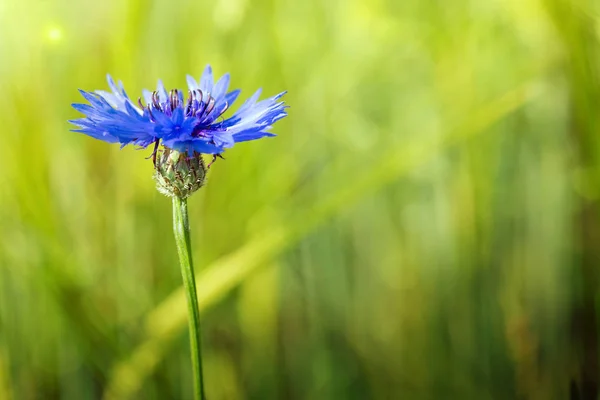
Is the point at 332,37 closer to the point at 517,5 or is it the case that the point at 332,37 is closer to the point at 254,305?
the point at 517,5

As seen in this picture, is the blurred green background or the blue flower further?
the blurred green background

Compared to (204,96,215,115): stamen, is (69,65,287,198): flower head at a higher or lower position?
lower

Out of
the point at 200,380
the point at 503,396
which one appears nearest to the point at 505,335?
the point at 503,396

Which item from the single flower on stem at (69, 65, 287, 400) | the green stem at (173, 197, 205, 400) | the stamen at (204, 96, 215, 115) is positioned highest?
the stamen at (204, 96, 215, 115)

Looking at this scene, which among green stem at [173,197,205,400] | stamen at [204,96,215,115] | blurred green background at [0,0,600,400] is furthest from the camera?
blurred green background at [0,0,600,400]

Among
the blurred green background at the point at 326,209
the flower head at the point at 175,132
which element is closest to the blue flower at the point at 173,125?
the flower head at the point at 175,132

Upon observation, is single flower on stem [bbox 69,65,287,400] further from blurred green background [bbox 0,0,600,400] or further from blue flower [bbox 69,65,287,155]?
blurred green background [bbox 0,0,600,400]

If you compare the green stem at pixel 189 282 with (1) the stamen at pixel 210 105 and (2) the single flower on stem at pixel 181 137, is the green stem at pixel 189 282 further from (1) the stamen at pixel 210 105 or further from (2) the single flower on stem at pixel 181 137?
(1) the stamen at pixel 210 105

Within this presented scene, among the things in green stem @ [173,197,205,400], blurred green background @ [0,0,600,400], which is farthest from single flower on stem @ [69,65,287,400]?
blurred green background @ [0,0,600,400]
